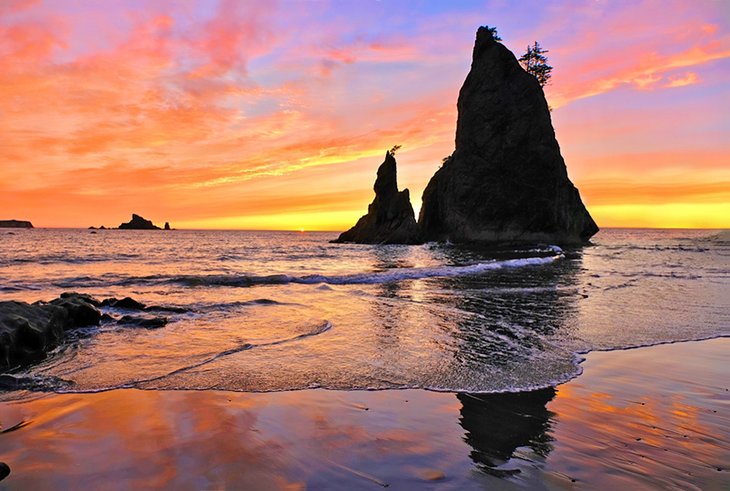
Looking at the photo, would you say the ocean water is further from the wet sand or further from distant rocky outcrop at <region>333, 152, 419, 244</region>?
distant rocky outcrop at <region>333, 152, 419, 244</region>

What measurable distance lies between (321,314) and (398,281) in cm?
874

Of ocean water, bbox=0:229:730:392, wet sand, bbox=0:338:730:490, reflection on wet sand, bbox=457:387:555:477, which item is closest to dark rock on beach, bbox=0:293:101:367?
ocean water, bbox=0:229:730:392

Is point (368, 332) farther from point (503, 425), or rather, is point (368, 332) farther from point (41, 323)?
point (41, 323)

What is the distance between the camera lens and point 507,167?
63.5 meters

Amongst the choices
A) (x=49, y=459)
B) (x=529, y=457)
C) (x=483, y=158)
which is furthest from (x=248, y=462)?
(x=483, y=158)

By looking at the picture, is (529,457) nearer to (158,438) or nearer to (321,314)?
(158,438)

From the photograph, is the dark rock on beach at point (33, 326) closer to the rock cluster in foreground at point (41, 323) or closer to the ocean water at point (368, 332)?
the rock cluster in foreground at point (41, 323)

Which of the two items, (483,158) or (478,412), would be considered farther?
(483,158)

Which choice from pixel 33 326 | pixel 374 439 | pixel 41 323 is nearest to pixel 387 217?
pixel 41 323

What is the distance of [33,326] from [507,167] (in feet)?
209

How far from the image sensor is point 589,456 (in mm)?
3527

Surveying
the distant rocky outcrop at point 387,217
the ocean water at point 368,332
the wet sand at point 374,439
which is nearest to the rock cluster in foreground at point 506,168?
the distant rocky outcrop at point 387,217

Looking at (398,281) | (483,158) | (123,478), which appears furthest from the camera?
(483,158)

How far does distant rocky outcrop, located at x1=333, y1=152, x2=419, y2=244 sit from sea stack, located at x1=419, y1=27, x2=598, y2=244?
7103 mm
